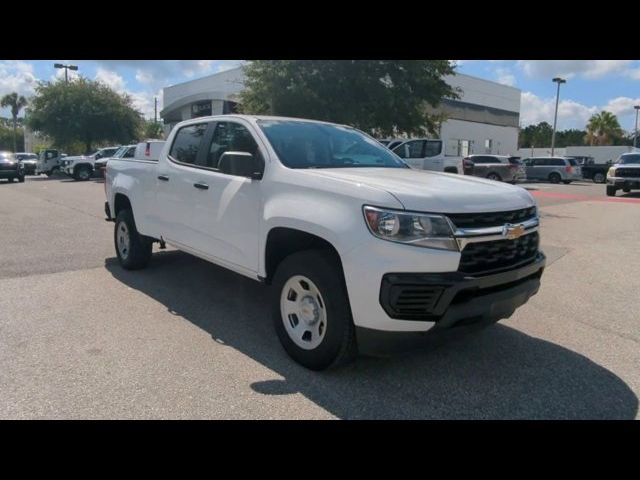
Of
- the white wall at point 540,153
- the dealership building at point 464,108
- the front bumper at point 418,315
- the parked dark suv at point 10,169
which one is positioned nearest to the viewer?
the front bumper at point 418,315

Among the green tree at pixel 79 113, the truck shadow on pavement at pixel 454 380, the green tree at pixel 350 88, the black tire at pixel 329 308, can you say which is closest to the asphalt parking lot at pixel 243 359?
the truck shadow on pavement at pixel 454 380

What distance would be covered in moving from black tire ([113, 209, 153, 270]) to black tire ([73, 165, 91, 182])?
80.6 ft

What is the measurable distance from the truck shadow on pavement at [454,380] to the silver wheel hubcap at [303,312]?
0.24 meters

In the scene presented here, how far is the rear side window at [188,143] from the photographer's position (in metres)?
5.33

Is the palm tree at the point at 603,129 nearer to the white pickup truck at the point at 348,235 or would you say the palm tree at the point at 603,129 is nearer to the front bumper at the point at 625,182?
the front bumper at the point at 625,182

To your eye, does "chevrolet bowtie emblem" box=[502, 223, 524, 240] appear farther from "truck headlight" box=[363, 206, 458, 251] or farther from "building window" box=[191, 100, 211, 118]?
"building window" box=[191, 100, 211, 118]

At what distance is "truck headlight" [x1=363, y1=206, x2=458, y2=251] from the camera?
325 centimetres

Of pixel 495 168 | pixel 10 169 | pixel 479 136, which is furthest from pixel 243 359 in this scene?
pixel 479 136

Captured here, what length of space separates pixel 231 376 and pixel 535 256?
8.18ft

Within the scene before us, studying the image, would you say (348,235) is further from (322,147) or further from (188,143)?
(188,143)

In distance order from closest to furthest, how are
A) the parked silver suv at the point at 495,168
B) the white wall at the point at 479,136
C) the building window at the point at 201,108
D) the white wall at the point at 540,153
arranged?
the parked silver suv at the point at 495,168 → the building window at the point at 201,108 → the white wall at the point at 479,136 → the white wall at the point at 540,153

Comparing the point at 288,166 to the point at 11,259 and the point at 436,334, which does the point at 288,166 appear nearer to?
the point at 436,334

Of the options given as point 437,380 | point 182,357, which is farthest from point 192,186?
point 437,380

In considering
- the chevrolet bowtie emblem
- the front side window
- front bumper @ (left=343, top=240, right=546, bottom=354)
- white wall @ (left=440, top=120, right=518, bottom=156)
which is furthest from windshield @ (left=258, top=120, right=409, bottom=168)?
white wall @ (left=440, top=120, right=518, bottom=156)
